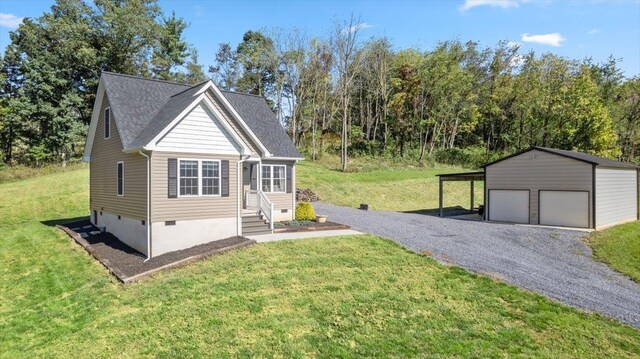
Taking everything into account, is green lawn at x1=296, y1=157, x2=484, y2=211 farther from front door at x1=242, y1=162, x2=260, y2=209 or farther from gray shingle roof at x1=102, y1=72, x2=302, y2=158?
front door at x1=242, y1=162, x2=260, y2=209

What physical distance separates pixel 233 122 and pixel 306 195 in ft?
44.4

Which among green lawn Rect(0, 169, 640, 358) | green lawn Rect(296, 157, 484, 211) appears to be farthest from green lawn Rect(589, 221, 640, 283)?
green lawn Rect(296, 157, 484, 211)

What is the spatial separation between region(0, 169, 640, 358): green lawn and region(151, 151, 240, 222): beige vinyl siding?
2259mm

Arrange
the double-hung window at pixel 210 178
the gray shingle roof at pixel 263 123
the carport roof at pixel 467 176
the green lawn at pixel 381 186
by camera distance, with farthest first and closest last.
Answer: the green lawn at pixel 381 186, the carport roof at pixel 467 176, the gray shingle roof at pixel 263 123, the double-hung window at pixel 210 178

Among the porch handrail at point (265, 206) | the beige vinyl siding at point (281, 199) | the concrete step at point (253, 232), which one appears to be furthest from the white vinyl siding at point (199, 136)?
the beige vinyl siding at point (281, 199)

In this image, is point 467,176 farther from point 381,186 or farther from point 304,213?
point 304,213

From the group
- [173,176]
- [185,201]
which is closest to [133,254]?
[185,201]

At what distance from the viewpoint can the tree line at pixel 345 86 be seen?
39.6 metres

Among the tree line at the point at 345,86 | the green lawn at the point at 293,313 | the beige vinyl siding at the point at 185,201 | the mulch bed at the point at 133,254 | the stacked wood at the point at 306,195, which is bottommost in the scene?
the green lawn at the point at 293,313

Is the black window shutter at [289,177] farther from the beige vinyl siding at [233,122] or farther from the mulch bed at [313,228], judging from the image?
the beige vinyl siding at [233,122]

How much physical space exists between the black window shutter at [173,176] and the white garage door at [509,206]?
18002mm

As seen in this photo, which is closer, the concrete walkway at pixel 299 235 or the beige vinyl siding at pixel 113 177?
the beige vinyl siding at pixel 113 177

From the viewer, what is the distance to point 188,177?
1355cm

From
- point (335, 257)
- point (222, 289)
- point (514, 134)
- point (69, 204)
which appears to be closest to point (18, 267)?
point (222, 289)
